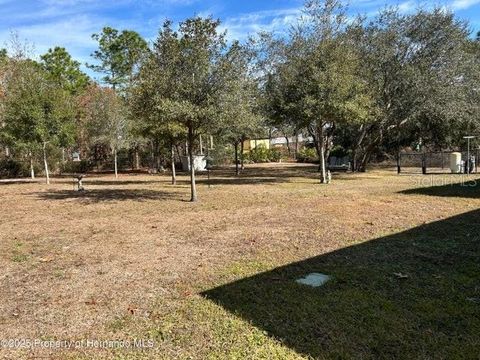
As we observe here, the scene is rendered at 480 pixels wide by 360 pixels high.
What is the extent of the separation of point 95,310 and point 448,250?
4656mm

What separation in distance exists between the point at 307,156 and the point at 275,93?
68.5 feet

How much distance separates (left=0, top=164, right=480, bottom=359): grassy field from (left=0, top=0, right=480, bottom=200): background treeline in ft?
12.9

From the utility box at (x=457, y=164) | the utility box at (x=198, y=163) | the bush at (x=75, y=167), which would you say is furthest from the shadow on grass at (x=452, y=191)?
the bush at (x=75, y=167)

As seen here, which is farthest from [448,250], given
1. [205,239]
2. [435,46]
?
[435,46]

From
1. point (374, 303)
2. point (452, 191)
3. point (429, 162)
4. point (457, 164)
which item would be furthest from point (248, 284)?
point (429, 162)

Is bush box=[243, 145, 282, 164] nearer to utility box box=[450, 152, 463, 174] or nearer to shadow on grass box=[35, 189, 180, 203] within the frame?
utility box box=[450, 152, 463, 174]

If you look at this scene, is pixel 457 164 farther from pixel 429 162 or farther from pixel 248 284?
A: pixel 248 284

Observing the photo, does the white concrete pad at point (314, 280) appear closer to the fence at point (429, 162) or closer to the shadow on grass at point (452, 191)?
the shadow on grass at point (452, 191)

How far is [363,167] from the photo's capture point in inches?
962

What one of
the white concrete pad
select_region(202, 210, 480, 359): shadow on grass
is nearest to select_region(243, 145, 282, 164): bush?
select_region(202, 210, 480, 359): shadow on grass

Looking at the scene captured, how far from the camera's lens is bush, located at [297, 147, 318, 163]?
3687cm

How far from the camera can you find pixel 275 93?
56.5 feet

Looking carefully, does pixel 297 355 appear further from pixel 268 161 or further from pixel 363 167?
pixel 268 161

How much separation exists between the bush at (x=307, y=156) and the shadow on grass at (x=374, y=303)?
102ft
